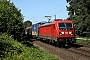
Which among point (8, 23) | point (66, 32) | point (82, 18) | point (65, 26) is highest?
point (82, 18)

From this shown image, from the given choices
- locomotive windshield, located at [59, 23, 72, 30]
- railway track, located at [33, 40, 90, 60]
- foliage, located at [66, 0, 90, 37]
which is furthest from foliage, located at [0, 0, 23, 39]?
foliage, located at [66, 0, 90, 37]

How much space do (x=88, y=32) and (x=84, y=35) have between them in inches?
174

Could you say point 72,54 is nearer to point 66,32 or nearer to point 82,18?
point 66,32

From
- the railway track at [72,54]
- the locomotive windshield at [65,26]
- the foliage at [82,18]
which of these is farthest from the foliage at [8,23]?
the foliage at [82,18]

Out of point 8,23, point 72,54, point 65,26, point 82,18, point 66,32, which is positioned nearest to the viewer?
point 72,54

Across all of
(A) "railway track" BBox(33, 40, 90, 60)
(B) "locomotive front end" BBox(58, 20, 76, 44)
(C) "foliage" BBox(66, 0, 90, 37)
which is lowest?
(A) "railway track" BBox(33, 40, 90, 60)

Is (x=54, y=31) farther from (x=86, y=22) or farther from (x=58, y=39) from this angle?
(x=86, y=22)

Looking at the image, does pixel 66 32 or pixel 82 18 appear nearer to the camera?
pixel 66 32

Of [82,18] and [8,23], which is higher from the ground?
[82,18]

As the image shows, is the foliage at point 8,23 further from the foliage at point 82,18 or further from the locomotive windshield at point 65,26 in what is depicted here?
the foliage at point 82,18

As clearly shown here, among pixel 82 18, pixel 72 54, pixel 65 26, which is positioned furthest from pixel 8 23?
pixel 82 18

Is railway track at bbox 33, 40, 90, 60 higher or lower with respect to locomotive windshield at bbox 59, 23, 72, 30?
lower

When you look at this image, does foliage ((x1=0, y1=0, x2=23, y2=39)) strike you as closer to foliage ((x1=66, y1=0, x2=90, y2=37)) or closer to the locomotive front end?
the locomotive front end

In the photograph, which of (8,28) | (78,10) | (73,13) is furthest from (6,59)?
(73,13)
